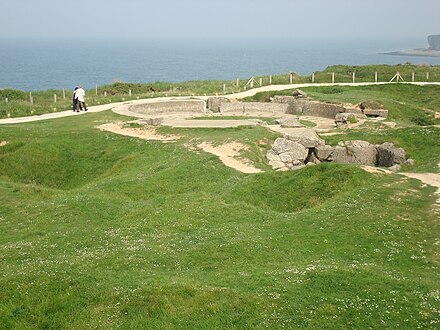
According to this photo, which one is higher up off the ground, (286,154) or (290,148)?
(290,148)

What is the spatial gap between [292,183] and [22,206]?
1347 cm

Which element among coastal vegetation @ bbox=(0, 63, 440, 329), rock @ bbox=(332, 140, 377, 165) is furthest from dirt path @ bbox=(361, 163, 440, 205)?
rock @ bbox=(332, 140, 377, 165)

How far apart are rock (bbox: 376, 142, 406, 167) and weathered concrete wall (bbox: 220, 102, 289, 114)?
63.0ft

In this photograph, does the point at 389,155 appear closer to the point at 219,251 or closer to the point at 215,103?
the point at 219,251

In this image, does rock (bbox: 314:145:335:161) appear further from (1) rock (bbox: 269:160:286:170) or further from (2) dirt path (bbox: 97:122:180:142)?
(2) dirt path (bbox: 97:122:180:142)

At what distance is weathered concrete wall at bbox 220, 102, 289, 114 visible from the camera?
176ft

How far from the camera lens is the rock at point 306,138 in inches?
1431

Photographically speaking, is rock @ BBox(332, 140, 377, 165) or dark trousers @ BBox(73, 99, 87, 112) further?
dark trousers @ BBox(73, 99, 87, 112)

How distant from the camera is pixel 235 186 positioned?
2725cm

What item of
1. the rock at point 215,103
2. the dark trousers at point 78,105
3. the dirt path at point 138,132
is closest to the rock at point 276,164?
the dirt path at point 138,132

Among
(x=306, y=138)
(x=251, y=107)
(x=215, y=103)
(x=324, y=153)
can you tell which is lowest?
(x=324, y=153)

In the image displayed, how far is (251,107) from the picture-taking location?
5425 centimetres

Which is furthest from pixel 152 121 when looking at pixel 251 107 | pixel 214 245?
pixel 214 245

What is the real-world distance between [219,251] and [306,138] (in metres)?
19.7
